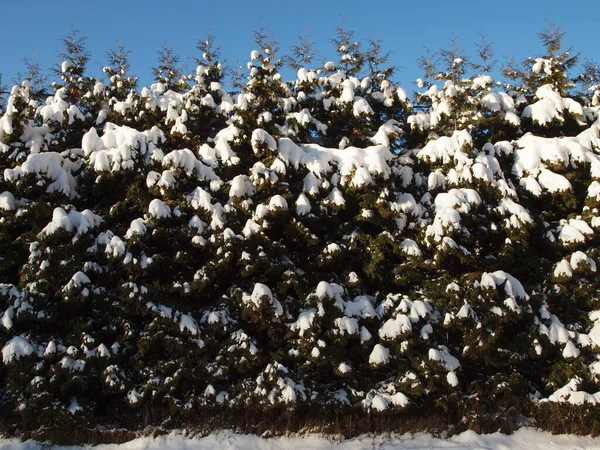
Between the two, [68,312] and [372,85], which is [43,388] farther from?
[372,85]

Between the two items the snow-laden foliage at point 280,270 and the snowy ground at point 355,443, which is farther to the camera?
the snow-laden foliage at point 280,270

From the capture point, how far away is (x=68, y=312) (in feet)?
20.1

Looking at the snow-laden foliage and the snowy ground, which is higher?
the snow-laden foliage

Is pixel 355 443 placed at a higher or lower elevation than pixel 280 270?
lower

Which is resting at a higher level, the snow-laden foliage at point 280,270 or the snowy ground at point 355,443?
the snow-laden foliage at point 280,270

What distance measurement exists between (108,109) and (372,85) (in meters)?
5.04

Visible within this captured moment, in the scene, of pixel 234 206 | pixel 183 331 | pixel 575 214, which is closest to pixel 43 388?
pixel 183 331

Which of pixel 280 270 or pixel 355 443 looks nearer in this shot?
pixel 355 443

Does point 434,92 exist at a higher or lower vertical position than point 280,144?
higher

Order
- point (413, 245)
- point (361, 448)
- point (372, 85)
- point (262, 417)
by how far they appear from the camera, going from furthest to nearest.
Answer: point (372, 85)
point (413, 245)
point (262, 417)
point (361, 448)

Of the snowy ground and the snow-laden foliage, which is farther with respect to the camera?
the snow-laden foliage

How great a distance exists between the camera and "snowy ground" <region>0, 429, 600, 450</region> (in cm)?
539

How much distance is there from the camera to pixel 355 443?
5.59m

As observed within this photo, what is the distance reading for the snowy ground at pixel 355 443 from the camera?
17.7ft
